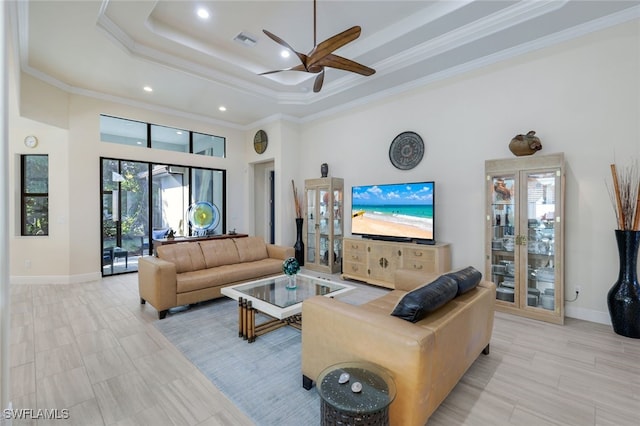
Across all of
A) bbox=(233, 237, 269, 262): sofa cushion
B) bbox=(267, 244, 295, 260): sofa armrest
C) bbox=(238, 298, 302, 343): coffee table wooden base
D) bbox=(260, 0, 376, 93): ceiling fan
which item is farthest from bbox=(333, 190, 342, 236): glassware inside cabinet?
bbox=(238, 298, 302, 343): coffee table wooden base

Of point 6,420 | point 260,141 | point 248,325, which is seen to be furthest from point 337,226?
point 6,420

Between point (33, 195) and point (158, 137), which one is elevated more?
point (158, 137)

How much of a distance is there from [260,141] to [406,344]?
605 centimetres

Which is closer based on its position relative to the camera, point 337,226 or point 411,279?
point 411,279

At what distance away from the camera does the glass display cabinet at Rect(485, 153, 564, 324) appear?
3223 mm

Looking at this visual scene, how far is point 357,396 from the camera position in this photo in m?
1.40

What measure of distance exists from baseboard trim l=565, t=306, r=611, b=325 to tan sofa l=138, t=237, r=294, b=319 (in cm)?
370

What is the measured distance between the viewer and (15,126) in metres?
4.90

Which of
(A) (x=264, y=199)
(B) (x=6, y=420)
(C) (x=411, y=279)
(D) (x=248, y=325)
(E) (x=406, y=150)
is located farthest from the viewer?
(A) (x=264, y=199)

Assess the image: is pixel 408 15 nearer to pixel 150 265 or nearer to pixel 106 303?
pixel 150 265

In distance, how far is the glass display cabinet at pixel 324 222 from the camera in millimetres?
5621

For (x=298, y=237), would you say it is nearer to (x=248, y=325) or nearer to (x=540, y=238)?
→ (x=248, y=325)

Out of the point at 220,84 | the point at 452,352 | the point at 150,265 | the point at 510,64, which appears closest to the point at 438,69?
the point at 510,64

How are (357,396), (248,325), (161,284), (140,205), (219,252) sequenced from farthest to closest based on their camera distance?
(140,205), (219,252), (161,284), (248,325), (357,396)
